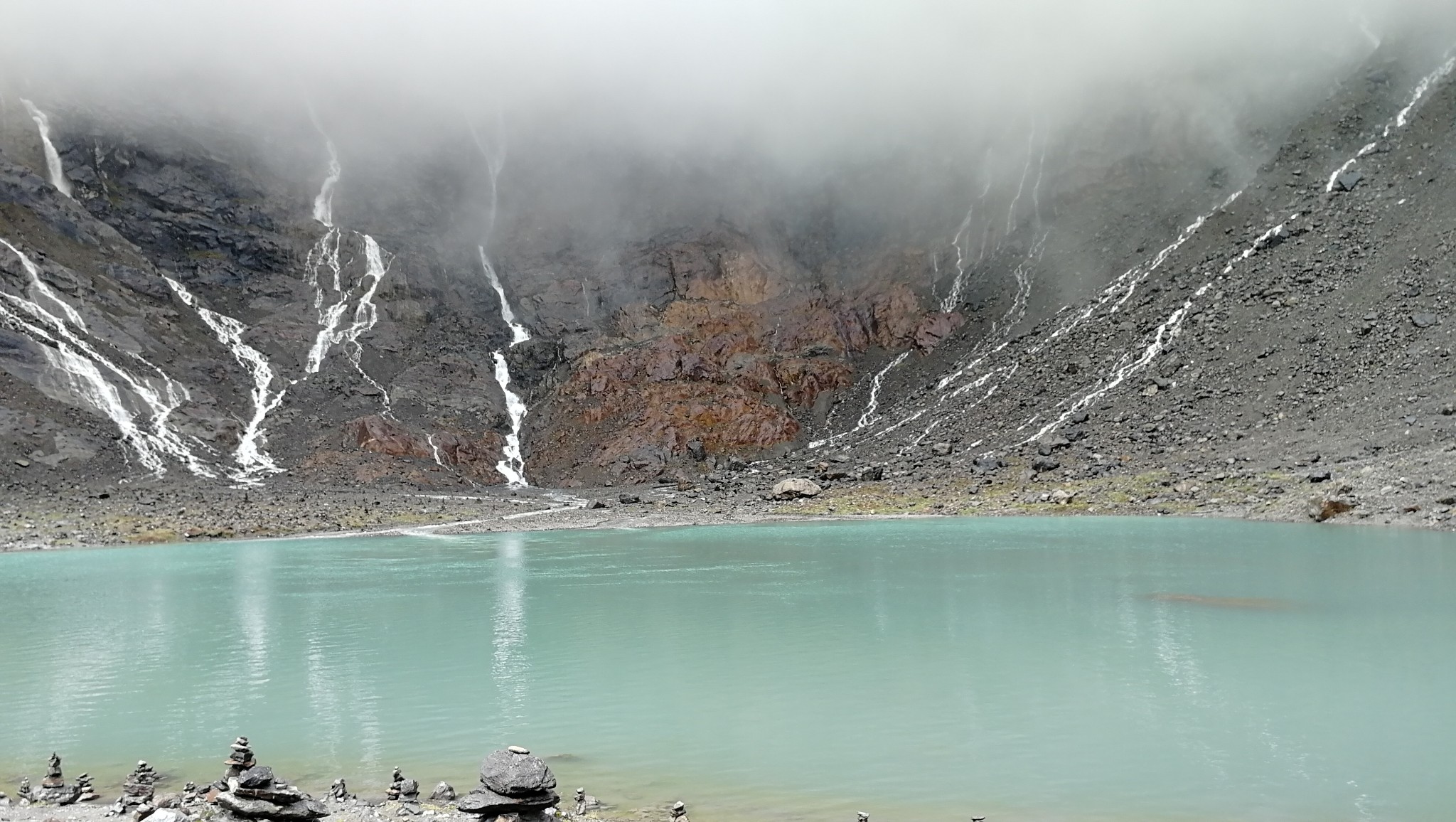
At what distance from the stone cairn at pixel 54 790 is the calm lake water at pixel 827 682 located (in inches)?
33.7

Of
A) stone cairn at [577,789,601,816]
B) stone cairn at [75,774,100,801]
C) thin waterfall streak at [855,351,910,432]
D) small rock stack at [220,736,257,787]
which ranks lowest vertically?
stone cairn at [577,789,601,816]

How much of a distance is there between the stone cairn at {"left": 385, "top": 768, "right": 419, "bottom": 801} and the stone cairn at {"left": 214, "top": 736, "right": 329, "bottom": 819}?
0.95 meters

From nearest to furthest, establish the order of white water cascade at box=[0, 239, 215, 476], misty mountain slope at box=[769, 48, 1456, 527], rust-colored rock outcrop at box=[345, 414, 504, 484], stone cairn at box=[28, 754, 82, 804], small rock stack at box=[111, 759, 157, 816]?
small rock stack at box=[111, 759, 157, 816] → stone cairn at box=[28, 754, 82, 804] → misty mountain slope at box=[769, 48, 1456, 527] → white water cascade at box=[0, 239, 215, 476] → rust-colored rock outcrop at box=[345, 414, 504, 484]

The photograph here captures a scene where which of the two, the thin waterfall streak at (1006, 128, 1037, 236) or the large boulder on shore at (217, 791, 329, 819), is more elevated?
the thin waterfall streak at (1006, 128, 1037, 236)

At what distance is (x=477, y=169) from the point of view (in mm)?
136500

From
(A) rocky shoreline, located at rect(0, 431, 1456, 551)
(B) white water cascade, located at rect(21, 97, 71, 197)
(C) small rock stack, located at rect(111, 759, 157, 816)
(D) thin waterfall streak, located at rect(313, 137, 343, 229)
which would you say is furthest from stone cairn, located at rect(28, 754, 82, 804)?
(D) thin waterfall streak, located at rect(313, 137, 343, 229)

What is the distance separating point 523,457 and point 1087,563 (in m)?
74.4

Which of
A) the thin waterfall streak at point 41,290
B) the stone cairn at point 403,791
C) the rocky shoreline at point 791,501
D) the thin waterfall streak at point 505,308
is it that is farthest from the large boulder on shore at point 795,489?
the thin waterfall streak at point 41,290

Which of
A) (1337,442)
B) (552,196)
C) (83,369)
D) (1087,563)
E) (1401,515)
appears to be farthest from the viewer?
(552,196)

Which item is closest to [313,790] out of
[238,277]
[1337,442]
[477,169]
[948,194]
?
[1337,442]

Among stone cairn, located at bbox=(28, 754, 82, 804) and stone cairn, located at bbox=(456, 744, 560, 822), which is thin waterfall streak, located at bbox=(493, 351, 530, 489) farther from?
stone cairn, located at bbox=(456, 744, 560, 822)

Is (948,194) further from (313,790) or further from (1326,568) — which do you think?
(313,790)

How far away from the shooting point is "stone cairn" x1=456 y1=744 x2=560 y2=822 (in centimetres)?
1041

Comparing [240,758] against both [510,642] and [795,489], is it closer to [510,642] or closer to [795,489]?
[510,642]
